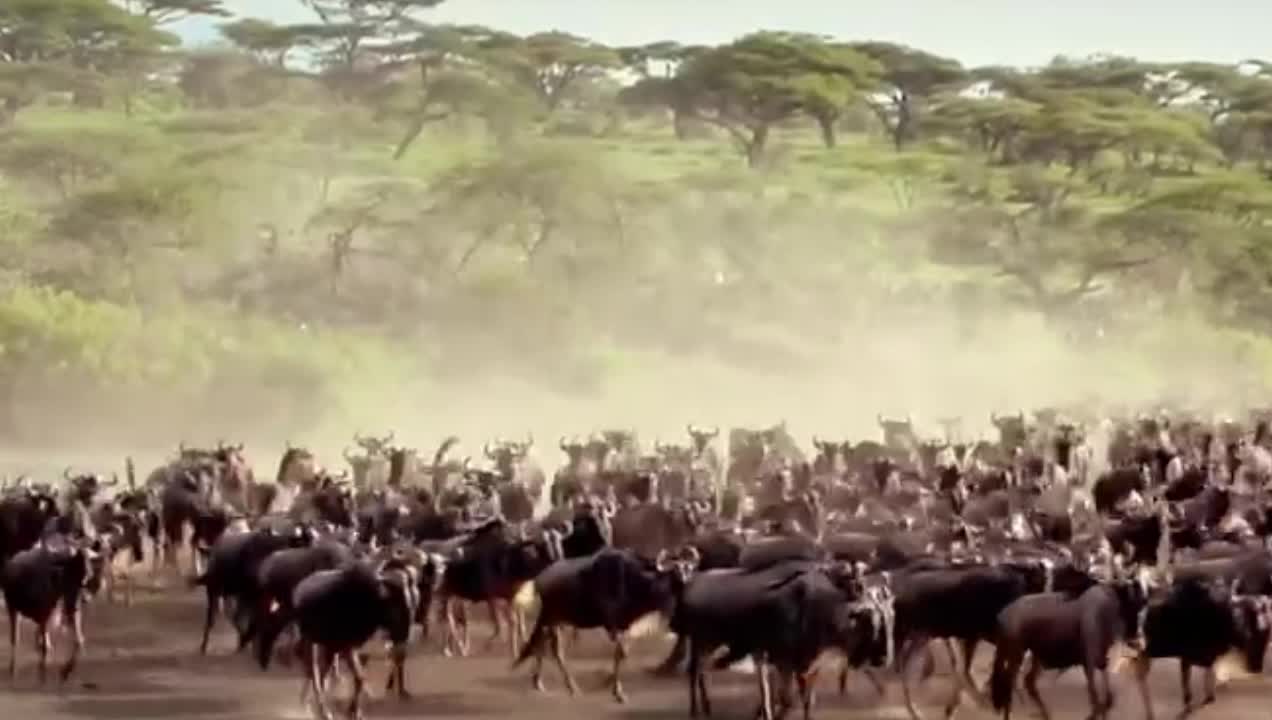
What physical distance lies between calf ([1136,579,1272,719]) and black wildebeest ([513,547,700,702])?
8.63 feet

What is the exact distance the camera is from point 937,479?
17516 millimetres

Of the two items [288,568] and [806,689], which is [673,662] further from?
[288,568]

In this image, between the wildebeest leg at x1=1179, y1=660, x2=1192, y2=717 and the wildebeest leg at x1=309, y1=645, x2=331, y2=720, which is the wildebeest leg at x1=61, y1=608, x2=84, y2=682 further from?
the wildebeest leg at x1=1179, y1=660, x2=1192, y2=717

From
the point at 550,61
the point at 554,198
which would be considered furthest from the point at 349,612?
the point at 550,61

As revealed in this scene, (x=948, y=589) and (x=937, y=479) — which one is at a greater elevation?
(x=948, y=589)

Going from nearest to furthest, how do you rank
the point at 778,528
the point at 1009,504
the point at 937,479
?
the point at 778,528
the point at 1009,504
the point at 937,479

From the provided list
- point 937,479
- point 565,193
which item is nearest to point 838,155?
point 565,193

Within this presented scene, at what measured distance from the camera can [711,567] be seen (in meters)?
12.7

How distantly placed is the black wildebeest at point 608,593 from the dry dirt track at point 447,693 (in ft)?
1.05

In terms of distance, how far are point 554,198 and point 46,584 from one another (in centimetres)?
2358

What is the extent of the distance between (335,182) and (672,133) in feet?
30.1

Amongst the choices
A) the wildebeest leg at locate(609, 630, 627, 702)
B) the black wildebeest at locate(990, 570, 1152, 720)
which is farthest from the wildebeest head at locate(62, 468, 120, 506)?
the black wildebeest at locate(990, 570, 1152, 720)

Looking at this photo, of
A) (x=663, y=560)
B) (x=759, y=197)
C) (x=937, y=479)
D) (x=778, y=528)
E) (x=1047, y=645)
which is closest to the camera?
(x=1047, y=645)

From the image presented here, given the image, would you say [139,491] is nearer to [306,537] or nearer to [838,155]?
[306,537]
